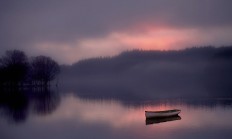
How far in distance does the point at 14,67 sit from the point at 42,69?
71.9ft

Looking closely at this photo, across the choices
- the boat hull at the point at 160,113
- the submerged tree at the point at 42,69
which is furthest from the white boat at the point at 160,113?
the submerged tree at the point at 42,69

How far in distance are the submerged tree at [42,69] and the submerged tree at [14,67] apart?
14.1 m

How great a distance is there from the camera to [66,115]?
43875mm

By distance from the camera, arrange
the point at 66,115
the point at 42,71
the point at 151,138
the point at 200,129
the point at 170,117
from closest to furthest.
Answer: the point at 151,138, the point at 200,129, the point at 170,117, the point at 66,115, the point at 42,71

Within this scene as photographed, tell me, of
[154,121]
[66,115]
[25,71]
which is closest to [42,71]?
[25,71]

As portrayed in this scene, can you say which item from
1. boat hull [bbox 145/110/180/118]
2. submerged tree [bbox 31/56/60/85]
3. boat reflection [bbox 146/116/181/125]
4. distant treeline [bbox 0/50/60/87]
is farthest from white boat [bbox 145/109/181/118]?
submerged tree [bbox 31/56/60/85]

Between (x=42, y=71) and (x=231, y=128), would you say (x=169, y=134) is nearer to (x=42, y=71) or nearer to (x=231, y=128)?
(x=231, y=128)

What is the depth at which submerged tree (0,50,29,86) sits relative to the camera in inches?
3986

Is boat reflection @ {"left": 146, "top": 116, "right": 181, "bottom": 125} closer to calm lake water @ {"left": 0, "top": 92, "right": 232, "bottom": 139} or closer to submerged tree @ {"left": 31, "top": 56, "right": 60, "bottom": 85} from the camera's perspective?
calm lake water @ {"left": 0, "top": 92, "right": 232, "bottom": 139}

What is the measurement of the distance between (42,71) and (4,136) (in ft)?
315

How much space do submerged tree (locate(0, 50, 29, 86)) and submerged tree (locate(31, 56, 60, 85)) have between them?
46.3 ft

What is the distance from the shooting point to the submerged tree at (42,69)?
12319cm

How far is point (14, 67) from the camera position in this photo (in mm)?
101500

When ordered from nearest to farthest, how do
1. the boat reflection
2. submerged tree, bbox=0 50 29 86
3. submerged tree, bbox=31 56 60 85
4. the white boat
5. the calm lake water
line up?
the calm lake water
the boat reflection
the white boat
submerged tree, bbox=0 50 29 86
submerged tree, bbox=31 56 60 85
